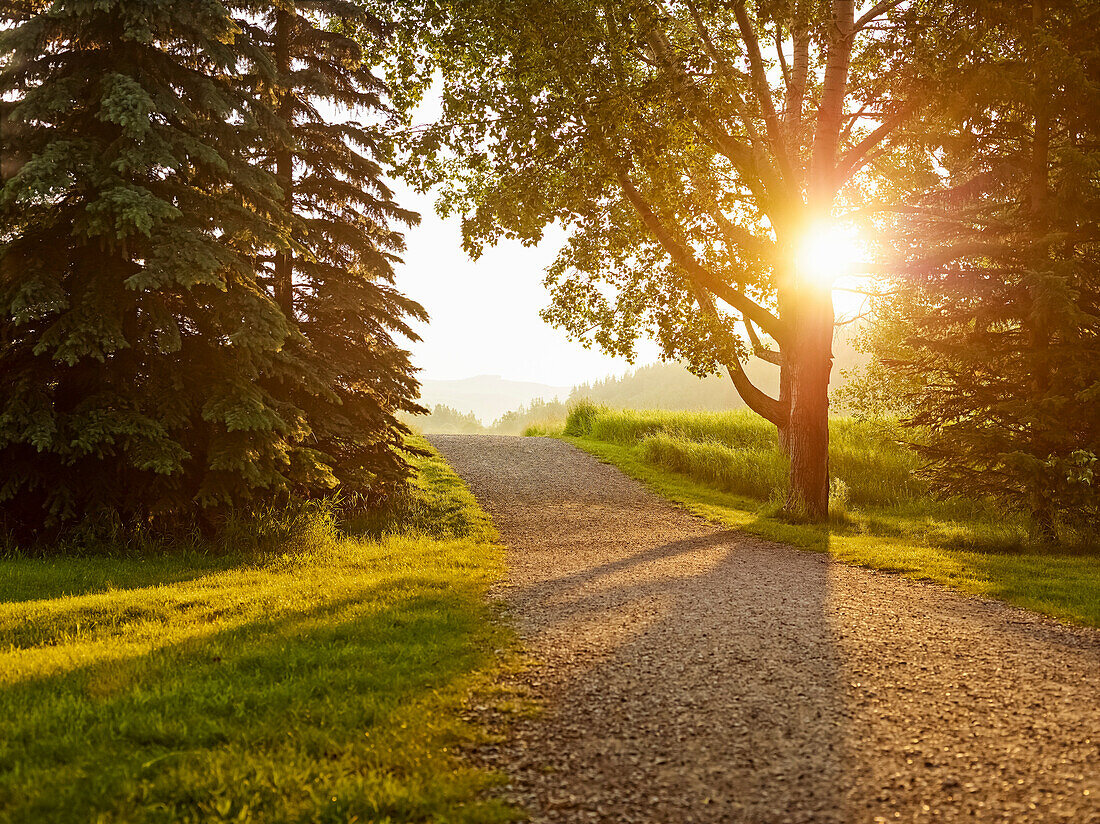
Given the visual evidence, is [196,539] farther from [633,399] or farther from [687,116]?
[633,399]

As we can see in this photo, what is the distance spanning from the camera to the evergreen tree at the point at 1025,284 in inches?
377

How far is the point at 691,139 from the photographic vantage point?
1195 centimetres

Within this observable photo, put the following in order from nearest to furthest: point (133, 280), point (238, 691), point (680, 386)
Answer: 1. point (238, 691)
2. point (133, 280)
3. point (680, 386)

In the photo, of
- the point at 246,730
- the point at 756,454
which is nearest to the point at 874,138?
the point at 756,454

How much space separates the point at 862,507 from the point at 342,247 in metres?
11.7

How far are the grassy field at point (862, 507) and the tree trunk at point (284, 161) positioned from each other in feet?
28.3

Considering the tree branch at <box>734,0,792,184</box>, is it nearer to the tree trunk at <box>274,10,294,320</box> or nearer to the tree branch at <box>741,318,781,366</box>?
the tree branch at <box>741,318,781,366</box>

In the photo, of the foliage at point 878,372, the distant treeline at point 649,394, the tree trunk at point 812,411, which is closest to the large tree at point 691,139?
the tree trunk at point 812,411

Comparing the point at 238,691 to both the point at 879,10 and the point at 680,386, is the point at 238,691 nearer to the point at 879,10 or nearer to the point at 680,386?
the point at 879,10

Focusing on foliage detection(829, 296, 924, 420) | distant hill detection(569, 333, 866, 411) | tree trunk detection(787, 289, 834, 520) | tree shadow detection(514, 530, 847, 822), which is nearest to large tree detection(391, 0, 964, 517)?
tree trunk detection(787, 289, 834, 520)

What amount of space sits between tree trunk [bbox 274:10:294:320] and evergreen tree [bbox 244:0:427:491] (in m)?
0.02

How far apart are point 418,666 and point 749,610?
10.3 ft

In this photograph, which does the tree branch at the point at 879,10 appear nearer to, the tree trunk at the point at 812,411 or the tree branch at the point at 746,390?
the tree trunk at the point at 812,411

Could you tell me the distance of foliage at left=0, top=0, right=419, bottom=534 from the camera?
8.09 metres
